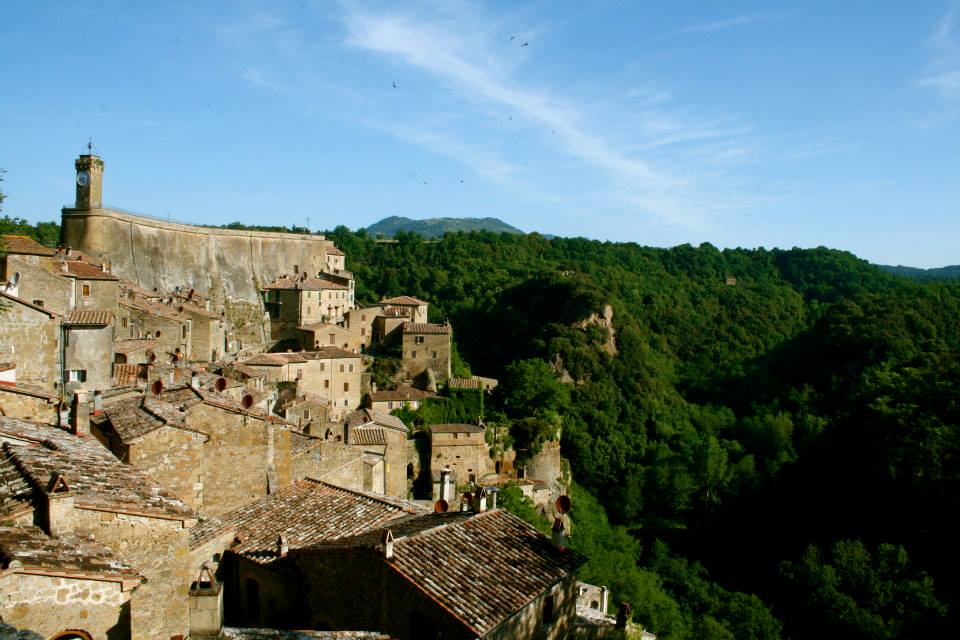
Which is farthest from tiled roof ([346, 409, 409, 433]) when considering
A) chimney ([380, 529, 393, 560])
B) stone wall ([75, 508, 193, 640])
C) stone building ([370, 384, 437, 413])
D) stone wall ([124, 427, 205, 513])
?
stone wall ([75, 508, 193, 640])

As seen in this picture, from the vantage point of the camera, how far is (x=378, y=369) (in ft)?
174

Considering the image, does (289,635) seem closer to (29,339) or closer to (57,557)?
(57,557)

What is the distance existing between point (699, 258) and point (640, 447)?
263 feet

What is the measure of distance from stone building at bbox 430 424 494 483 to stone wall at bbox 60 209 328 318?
2904cm

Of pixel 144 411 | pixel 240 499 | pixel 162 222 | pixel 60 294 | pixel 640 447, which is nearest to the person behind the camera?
pixel 144 411

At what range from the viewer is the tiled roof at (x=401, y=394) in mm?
49312

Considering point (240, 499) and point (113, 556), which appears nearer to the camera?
point (113, 556)

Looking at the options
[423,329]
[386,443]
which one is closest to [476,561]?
[386,443]

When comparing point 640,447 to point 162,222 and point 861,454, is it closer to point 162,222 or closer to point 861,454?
point 861,454

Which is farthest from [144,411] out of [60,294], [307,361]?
[307,361]

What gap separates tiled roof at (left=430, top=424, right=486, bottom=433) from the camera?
147ft

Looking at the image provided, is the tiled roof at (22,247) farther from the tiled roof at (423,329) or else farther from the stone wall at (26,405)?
the tiled roof at (423,329)

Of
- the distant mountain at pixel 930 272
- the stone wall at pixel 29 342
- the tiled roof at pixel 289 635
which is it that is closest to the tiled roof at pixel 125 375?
the stone wall at pixel 29 342

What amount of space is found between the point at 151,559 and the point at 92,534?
0.88m
